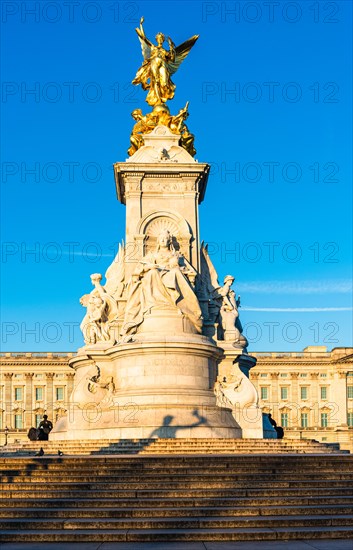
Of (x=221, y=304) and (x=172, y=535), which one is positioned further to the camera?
(x=221, y=304)

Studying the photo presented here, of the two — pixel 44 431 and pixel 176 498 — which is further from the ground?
pixel 44 431

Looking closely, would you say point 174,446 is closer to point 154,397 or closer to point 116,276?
point 154,397

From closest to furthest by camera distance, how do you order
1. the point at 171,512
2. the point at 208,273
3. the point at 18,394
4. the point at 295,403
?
the point at 171,512, the point at 208,273, the point at 18,394, the point at 295,403

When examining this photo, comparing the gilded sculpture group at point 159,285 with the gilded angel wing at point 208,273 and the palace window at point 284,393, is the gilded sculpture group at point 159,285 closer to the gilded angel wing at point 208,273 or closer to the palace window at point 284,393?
the gilded angel wing at point 208,273

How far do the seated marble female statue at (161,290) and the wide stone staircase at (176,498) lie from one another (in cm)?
1215

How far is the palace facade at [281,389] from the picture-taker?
9038 cm

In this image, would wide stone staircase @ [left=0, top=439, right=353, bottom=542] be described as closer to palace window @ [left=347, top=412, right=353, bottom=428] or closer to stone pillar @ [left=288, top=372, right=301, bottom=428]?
stone pillar @ [left=288, top=372, right=301, bottom=428]

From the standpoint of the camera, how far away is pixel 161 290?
102 ft

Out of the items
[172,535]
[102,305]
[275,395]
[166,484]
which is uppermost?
[102,305]

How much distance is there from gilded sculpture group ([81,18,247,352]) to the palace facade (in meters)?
54.3

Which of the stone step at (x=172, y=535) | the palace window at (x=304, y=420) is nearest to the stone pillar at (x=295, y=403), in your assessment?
the palace window at (x=304, y=420)

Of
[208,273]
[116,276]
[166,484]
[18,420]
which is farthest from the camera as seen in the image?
[18,420]

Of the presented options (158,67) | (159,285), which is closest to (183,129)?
(158,67)

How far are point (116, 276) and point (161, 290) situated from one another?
4.99 meters
